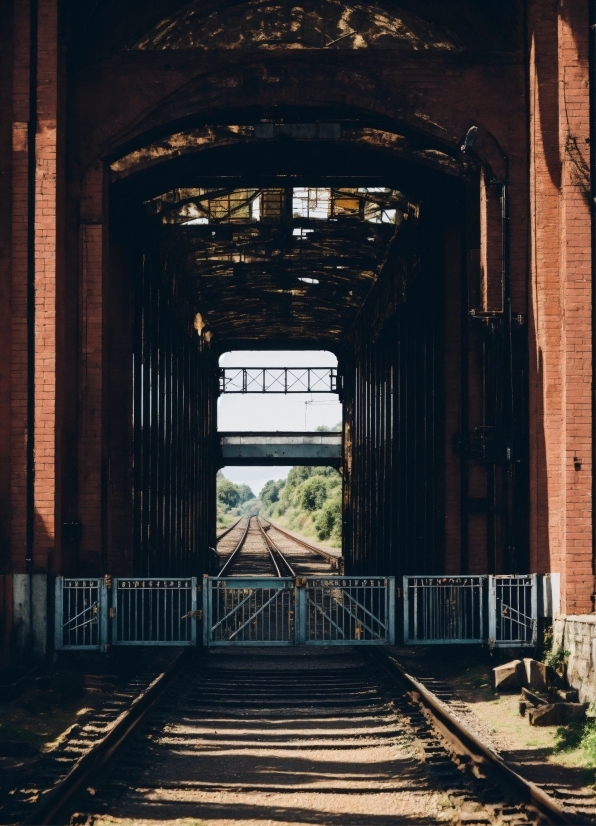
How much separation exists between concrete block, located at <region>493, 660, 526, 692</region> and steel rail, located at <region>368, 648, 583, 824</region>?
0.98 m

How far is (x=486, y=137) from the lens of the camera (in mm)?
16672

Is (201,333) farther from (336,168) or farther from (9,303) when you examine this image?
(9,303)

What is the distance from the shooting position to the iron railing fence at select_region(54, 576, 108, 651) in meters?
14.9

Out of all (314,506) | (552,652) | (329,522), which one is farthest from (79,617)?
(314,506)

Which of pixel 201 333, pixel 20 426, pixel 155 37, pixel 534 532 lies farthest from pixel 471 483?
pixel 201 333

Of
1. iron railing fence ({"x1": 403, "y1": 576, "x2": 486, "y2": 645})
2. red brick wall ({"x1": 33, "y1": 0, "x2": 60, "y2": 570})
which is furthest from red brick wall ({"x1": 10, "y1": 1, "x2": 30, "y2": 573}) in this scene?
iron railing fence ({"x1": 403, "y1": 576, "x2": 486, "y2": 645})

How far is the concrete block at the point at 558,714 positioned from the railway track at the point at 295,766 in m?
0.94

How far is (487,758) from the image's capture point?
354 inches

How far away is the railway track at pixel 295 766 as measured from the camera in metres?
7.79

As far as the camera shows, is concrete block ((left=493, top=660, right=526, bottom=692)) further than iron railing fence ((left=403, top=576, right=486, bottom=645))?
No

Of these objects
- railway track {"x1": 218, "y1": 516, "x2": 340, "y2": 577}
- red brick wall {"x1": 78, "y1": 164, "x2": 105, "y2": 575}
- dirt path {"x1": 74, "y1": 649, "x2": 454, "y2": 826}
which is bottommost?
railway track {"x1": 218, "y1": 516, "x2": 340, "y2": 577}

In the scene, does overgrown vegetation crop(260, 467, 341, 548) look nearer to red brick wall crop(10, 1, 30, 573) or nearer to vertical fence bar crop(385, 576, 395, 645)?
vertical fence bar crop(385, 576, 395, 645)

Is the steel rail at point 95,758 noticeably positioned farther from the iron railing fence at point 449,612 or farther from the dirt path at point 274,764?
the iron railing fence at point 449,612

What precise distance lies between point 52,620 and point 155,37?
28.9 feet
